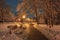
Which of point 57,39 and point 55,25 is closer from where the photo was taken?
point 57,39

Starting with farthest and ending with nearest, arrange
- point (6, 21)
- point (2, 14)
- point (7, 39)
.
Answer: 1. point (6, 21)
2. point (2, 14)
3. point (7, 39)

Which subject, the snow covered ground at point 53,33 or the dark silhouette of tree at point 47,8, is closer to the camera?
the snow covered ground at point 53,33

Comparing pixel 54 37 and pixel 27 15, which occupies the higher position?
pixel 27 15

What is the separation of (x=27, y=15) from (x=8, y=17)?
971 mm

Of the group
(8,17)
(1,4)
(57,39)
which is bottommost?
(57,39)

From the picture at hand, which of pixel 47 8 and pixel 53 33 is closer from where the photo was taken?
pixel 53 33

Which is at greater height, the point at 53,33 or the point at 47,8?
the point at 47,8

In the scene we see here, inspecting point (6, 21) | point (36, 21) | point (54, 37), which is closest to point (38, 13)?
point (36, 21)

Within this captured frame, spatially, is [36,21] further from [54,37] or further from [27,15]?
[54,37]

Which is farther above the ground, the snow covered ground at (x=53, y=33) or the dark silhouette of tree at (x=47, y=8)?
the dark silhouette of tree at (x=47, y=8)

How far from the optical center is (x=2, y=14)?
725 cm

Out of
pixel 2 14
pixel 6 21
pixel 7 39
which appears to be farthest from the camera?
pixel 6 21

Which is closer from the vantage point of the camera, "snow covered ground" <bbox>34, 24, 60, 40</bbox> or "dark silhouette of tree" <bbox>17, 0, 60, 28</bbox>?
"snow covered ground" <bbox>34, 24, 60, 40</bbox>

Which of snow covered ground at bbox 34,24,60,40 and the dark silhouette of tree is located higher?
the dark silhouette of tree
